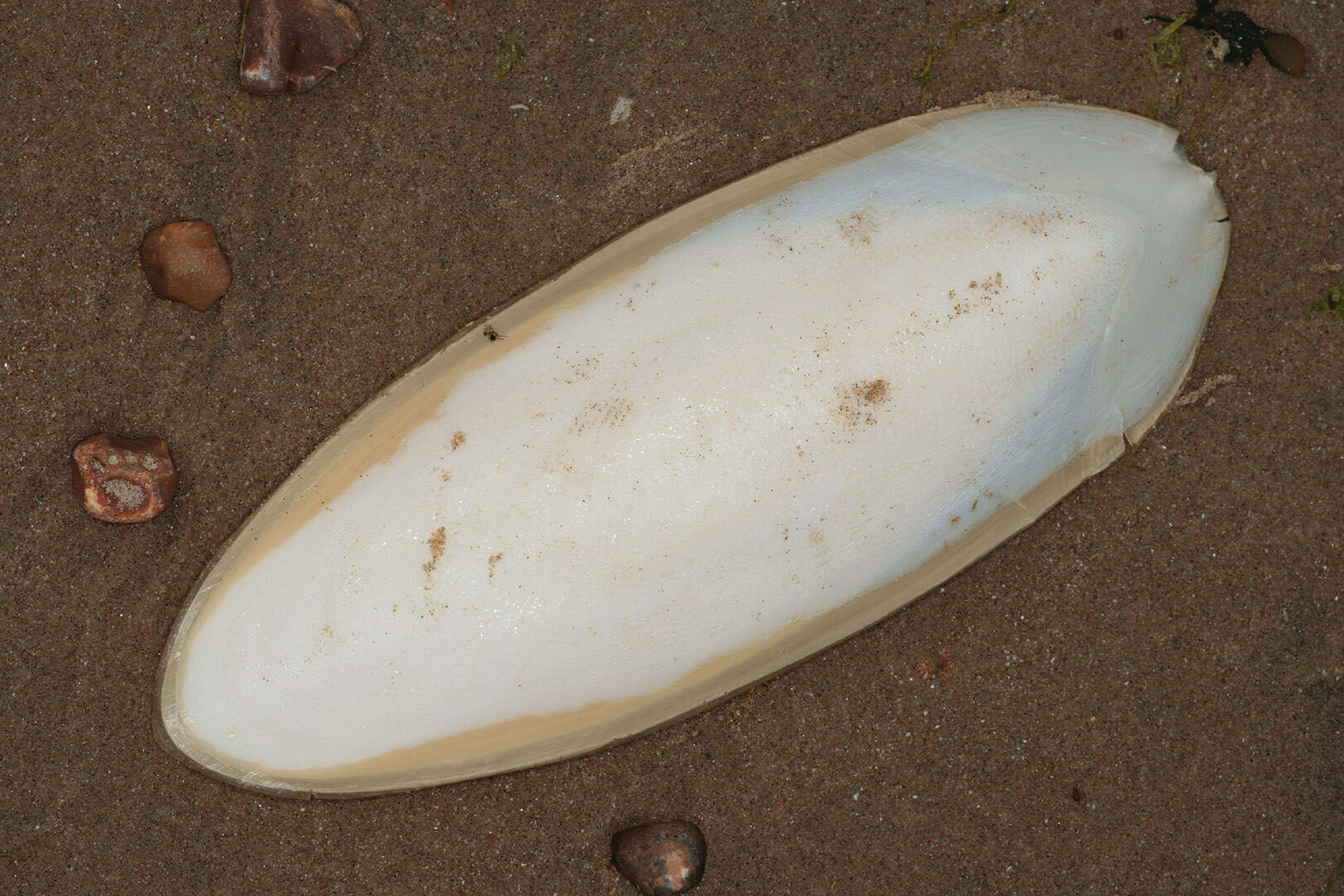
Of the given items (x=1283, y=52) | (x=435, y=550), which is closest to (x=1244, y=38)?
(x=1283, y=52)

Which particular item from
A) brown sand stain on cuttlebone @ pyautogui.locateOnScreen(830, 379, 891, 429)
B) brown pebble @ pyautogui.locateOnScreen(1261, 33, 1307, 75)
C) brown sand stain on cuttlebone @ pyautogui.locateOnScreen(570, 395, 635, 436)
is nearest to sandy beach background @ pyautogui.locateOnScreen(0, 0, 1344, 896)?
brown pebble @ pyautogui.locateOnScreen(1261, 33, 1307, 75)

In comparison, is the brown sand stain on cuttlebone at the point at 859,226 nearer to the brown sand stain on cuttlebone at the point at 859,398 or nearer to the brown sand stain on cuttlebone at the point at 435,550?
the brown sand stain on cuttlebone at the point at 859,398

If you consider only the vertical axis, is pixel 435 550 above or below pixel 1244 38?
below

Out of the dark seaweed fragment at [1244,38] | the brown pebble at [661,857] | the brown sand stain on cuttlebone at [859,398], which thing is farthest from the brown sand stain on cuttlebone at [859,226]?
the brown pebble at [661,857]

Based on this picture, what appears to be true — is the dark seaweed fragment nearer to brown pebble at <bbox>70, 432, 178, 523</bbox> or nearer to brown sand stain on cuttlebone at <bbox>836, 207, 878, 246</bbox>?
brown sand stain on cuttlebone at <bbox>836, 207, 878, 246</bbox>

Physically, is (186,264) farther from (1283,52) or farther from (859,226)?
(1283,52)

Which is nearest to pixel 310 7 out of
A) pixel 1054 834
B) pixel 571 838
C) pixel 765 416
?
pixel 765 416

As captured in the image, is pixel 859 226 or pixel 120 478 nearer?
pixel 859 226
